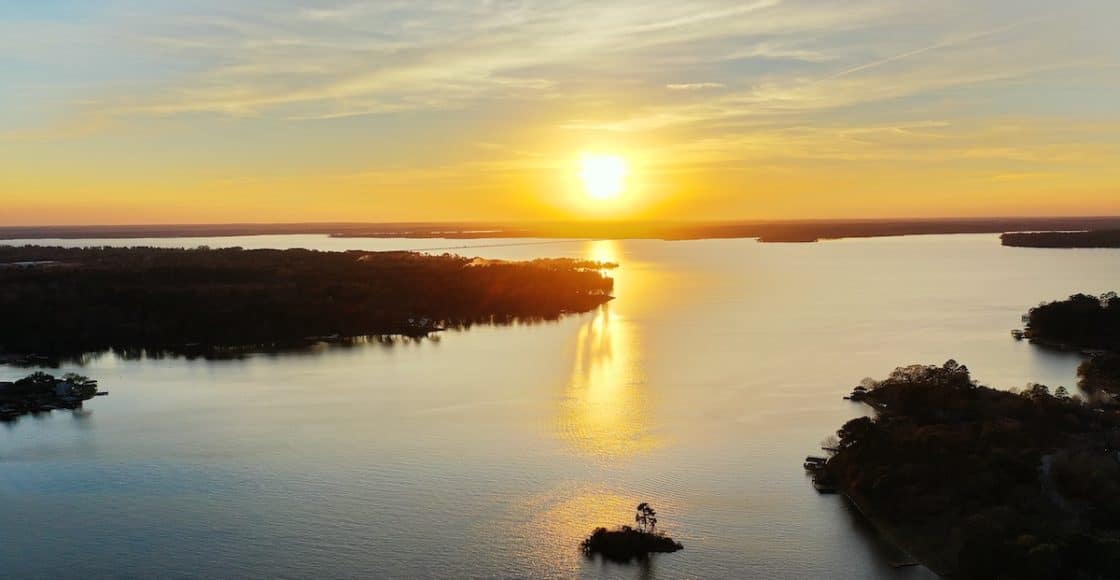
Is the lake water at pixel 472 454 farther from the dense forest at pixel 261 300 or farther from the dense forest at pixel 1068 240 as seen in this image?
the dense forest at pixel 1068 240

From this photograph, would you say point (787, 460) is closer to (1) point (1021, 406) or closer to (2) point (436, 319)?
(1) point (1021, 406)

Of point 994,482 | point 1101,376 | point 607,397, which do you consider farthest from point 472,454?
point 1101,376

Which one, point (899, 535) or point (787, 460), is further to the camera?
point (787, 460)

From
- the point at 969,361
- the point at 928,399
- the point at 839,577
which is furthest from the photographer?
the point at 969,361

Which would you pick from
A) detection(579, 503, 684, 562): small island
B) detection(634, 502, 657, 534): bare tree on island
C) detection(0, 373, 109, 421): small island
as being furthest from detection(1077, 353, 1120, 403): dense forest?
detection(0, 373, 109, 421): small island

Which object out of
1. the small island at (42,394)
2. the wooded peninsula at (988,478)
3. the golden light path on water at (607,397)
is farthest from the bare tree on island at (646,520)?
the small island at (42,394)

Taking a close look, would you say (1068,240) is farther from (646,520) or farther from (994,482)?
(646,520)

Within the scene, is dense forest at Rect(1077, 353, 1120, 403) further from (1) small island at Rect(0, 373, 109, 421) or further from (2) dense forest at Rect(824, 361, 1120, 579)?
(1) small island at Rect(0, 373, 109, 421)

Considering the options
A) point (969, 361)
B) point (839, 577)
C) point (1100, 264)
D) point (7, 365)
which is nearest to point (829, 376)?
point (969, 361)

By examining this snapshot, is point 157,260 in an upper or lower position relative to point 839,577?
upper
